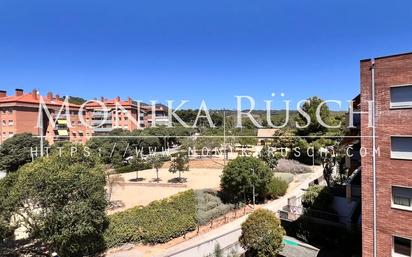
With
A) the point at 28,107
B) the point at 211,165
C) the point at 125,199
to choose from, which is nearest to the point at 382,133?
the point at 125,199

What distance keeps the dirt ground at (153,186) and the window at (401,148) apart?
21.0 metres

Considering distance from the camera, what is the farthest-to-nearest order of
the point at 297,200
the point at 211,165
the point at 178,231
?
the point at 211,165 < the point at 297,200 < the point at 178,231

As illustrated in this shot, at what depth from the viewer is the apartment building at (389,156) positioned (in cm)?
1046

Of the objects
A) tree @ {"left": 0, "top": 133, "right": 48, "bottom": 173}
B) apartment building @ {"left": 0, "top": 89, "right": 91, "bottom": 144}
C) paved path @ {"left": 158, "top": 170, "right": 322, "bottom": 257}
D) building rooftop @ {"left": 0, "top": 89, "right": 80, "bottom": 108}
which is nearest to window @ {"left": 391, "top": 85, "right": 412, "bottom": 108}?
paved path @ {"left": 158, "top": 170, "right": 322, "bottom": 257}

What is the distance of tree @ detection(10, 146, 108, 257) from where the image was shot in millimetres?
13109

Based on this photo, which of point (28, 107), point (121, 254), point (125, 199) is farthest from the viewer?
point (28, 107)

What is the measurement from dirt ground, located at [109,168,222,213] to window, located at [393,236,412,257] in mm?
20362

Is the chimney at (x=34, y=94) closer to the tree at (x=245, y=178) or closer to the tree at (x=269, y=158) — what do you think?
the tree at (x=269, y=158)

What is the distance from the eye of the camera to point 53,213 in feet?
43.1

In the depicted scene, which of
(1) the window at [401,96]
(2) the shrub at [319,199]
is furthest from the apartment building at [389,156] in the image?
(2) the shrub at [319,199]

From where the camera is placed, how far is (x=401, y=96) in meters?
10.6

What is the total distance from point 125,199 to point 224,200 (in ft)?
31.8

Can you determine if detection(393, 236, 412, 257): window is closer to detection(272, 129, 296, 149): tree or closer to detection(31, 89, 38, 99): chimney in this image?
detection(272, 129, 296, 149): tree

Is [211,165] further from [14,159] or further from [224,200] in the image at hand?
[14,159]
